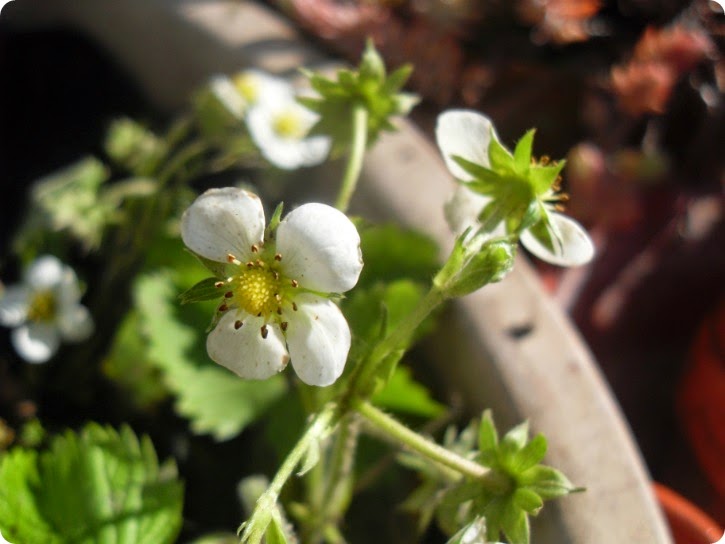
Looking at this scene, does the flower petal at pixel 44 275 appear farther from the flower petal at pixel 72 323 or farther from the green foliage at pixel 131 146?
the green foliage at pixel 131 146

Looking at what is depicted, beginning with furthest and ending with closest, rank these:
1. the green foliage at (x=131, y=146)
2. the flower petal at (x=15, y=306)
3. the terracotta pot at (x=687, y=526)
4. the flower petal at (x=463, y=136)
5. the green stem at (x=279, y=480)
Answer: the green foliage at (x=131, y=146)
the flower petal at (x=15, y=306)
the terracotta pot at (x=687, y=526)
the flower petal at (x=463, y=136)
the green stem at (x=279, y=480)

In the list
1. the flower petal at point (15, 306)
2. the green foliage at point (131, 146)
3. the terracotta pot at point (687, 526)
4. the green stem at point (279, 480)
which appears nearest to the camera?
the green stem at point (279, 480)

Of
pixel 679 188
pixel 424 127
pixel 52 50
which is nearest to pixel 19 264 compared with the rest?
pixel 52 50

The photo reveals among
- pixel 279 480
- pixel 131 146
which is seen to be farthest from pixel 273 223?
pixel 131 146

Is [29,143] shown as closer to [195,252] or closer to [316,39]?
[316,39]

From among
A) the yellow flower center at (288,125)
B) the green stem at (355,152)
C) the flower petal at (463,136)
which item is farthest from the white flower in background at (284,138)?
the flower petal at (463,136)

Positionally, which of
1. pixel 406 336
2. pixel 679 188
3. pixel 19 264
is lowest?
pixel 19 264

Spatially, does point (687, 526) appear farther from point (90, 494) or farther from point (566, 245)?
point (90, 494)
